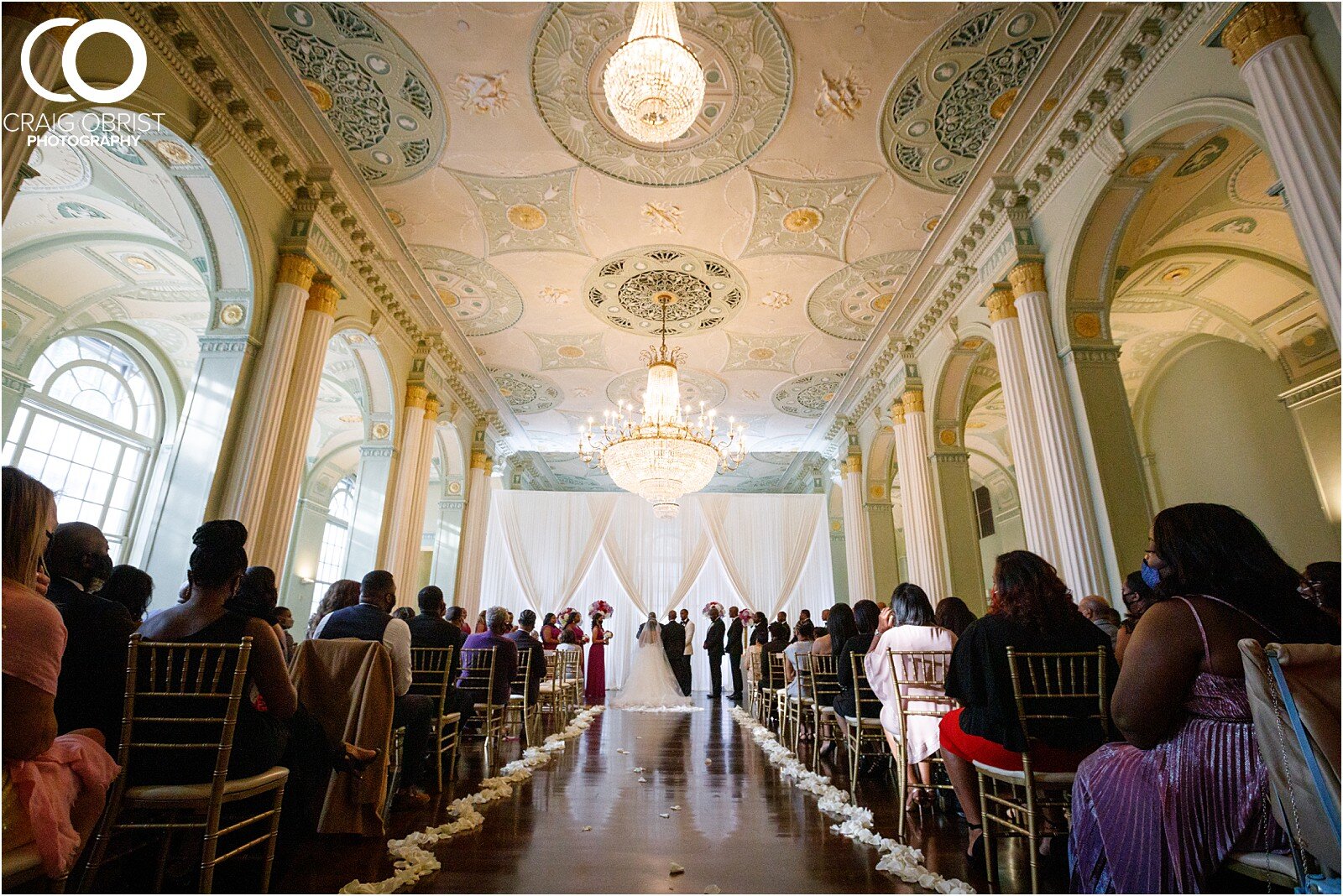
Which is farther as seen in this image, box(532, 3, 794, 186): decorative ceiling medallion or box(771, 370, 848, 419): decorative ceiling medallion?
box(771, 370, 848, 419): decorative ceiling medallion

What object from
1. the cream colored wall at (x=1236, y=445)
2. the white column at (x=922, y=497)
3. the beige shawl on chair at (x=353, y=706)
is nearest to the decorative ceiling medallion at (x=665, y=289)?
the white column at (x=922, y=497)

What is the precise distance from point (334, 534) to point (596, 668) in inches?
318

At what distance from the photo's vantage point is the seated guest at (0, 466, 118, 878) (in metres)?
1.32

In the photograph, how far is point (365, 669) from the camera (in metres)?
2.66

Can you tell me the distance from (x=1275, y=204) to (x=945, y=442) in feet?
11.4

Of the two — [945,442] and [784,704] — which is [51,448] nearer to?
[784,704]

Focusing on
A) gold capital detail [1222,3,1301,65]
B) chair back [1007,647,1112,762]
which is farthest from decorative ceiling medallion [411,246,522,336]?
A: chair back [1007,647,1112,762]

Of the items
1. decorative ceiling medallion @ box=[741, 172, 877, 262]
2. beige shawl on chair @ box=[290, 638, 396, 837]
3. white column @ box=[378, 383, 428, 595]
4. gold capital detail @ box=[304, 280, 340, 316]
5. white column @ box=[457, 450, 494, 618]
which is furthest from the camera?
white column @ box=[457, 450, 494, 618]

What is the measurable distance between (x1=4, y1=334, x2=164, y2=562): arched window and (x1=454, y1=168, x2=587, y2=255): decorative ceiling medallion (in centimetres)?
646

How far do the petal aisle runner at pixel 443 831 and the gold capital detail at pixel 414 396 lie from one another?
4.83 m

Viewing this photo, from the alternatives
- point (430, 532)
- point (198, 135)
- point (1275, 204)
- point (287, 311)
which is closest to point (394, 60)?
point (198, 135)

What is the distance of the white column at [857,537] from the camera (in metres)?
9.35

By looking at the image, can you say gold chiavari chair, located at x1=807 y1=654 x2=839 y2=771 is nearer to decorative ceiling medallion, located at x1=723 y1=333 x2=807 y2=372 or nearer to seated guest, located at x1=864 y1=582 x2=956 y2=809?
seated guest, located at x1=864 y1=582 x2=956 y2=809

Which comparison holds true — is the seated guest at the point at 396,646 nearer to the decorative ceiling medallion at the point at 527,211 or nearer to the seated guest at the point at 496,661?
the seated guest at the point at 496,661
